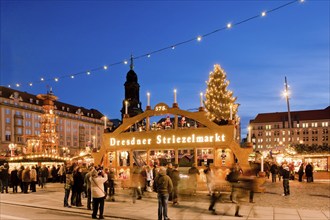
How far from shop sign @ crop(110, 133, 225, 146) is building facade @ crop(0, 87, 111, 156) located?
51.4 metres

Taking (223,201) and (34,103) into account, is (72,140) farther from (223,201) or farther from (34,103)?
(223,201)

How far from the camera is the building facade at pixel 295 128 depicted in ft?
423

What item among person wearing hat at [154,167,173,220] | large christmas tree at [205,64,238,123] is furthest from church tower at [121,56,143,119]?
person wearing hat at [154,167,173,220]

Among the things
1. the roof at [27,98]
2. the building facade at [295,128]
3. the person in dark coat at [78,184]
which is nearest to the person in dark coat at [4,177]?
the person in dark coat at [78,184]

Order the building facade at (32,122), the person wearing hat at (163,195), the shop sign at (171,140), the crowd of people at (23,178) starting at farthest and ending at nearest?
1. the building facade at (32,122)
2. the crowd of people at (23,178)
3. the shop sign at (171,140)
4. the person wearing hat at (163,195)

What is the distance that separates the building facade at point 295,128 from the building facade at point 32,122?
56345 millimetres

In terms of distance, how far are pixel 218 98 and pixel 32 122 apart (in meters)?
74.8

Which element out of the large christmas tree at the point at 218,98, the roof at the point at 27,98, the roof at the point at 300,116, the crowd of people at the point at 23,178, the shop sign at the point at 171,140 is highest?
the roof at the point at 27,98

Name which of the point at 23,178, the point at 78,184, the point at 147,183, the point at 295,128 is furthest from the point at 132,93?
the point at 295,128

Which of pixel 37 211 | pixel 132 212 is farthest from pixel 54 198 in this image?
pixel 132 212

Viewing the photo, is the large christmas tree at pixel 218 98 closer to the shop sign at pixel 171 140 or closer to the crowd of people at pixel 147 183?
the crowd of people at pixel 147 183

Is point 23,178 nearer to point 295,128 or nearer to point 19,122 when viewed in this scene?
point 19,122

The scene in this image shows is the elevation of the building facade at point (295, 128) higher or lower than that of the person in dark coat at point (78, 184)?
higher

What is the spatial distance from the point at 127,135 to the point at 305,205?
10413mm
